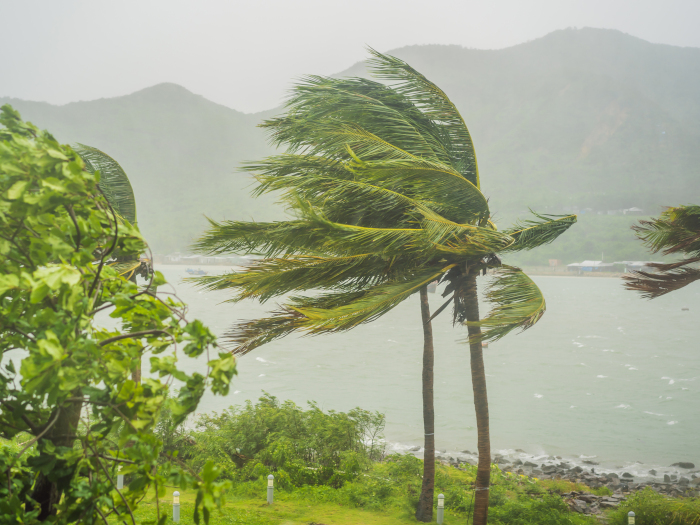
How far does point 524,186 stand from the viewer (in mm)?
126438

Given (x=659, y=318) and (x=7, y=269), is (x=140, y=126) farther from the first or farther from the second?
(x=7, y=269)

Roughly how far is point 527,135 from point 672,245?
144840mm

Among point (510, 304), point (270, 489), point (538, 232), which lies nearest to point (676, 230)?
point (538, 232)

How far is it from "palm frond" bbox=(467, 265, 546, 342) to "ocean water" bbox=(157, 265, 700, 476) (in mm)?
485

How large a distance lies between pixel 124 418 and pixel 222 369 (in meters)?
0.37

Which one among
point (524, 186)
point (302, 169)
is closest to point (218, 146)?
point (524, 186)

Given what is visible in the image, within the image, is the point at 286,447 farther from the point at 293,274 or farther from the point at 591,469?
the point at 591,469

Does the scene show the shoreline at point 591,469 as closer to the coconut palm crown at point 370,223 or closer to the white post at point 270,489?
the white post at point 270,489

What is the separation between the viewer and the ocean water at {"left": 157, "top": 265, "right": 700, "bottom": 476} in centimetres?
2223

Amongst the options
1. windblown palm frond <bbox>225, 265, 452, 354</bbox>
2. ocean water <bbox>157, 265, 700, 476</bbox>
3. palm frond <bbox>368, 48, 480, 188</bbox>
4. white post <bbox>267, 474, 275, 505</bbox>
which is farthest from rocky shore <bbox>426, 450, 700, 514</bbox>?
palm frond <bbox>368, 48, 480, 188</bbox>

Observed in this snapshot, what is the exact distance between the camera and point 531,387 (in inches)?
1420

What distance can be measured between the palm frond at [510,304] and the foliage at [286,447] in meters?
5.24

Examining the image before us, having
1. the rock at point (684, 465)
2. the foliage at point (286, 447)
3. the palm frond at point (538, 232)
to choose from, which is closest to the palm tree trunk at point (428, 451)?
the foliage at point (286, 447)

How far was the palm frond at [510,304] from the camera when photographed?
6.40m
